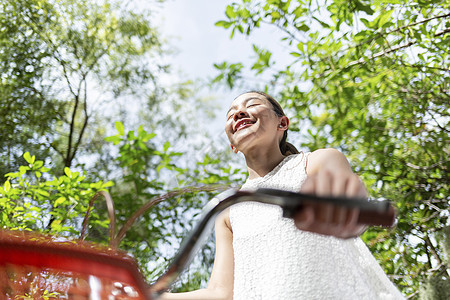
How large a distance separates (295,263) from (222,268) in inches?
6.1

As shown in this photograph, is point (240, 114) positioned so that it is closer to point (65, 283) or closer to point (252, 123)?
point (252, 123)

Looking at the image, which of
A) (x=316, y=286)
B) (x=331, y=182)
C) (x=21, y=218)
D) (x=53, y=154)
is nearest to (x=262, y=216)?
(x=316, y=286)

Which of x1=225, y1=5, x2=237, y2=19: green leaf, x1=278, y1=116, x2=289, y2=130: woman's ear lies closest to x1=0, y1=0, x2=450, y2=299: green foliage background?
x1=225, y1=5, x2=237, y2=19: green leaf

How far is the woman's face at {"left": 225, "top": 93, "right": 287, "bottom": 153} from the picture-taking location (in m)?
0.76

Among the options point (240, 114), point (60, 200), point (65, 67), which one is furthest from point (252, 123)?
point (65, 67)

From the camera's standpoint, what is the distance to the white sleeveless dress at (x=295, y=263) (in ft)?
1.94

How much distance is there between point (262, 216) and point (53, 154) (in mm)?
2113

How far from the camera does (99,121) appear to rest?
2.96 m

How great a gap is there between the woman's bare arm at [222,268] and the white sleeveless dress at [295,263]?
3 cm

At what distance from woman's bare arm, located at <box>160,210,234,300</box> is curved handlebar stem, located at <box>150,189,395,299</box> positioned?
1.10 ft

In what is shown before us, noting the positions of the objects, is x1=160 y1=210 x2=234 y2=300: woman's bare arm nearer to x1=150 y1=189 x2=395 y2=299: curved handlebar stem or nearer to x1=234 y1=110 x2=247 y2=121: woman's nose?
x1=234 y1=110 x2=247 y2=121: woman's nose

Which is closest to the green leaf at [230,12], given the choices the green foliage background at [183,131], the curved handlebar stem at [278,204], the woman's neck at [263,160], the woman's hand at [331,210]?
the green foliage background at [183,131]

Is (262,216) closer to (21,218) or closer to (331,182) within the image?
(331,182)

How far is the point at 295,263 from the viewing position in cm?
62
